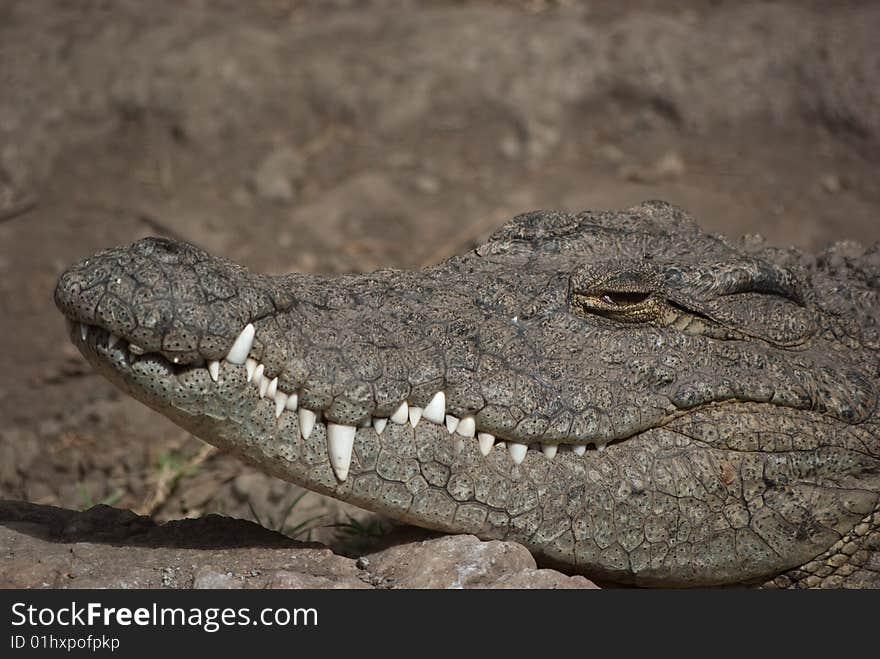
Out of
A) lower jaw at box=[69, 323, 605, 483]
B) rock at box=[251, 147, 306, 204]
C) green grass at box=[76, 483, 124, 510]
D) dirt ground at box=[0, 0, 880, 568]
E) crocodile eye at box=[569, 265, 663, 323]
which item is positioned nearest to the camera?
lower jaw at box=[69, 323, 605, 483]

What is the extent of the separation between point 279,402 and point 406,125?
576 cm

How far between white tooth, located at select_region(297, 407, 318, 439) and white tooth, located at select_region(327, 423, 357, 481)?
2.3 inches

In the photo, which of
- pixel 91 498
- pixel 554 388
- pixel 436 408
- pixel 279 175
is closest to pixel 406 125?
pixel 279 175

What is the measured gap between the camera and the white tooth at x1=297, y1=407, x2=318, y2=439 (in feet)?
10.6

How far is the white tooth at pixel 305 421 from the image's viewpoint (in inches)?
127

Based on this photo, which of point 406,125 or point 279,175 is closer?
point 279,175

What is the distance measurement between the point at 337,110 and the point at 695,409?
5621 millimetres

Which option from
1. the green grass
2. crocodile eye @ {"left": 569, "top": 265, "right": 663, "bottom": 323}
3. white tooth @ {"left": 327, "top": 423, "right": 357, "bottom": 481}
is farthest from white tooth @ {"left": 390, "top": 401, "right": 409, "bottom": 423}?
the green grass

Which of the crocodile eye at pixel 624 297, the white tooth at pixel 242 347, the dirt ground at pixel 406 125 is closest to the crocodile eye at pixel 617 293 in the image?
the crocodile eye at pixel 624 297

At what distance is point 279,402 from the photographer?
126 inches

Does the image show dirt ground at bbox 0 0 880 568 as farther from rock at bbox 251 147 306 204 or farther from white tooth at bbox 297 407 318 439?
white tooth at bbox 297 407 318 439

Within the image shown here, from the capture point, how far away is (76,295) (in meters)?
3.06

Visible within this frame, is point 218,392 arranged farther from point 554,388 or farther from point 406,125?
point 406,125

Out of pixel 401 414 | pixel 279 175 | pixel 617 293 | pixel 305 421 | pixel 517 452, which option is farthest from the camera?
pixel 279 175
